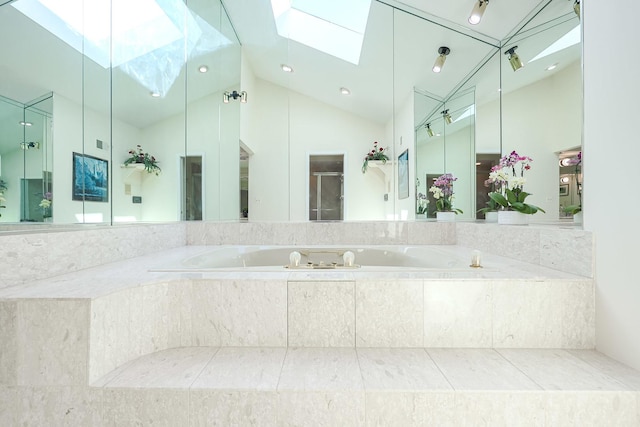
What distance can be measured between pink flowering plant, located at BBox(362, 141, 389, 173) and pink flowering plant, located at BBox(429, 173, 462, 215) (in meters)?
0.48

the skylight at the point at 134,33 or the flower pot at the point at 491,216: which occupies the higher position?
the skylight at the point at 134,33

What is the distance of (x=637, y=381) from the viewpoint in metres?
0.80

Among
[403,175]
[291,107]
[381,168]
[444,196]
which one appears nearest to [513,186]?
[444,196]

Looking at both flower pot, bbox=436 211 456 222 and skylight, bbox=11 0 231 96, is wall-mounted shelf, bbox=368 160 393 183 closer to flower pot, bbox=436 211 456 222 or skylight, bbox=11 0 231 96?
flower pot, bbox=436 211 456 222

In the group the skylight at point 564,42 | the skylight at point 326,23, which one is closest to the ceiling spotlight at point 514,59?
the skylight at point 564,42

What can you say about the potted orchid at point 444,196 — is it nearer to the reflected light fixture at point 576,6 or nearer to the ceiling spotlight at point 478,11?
the ceiling spotlight at point 478,11

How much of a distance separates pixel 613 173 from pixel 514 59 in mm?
1371

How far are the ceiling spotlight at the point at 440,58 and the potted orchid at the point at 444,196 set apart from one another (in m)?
0.91

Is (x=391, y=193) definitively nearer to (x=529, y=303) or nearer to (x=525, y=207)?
(x=525, y=207)

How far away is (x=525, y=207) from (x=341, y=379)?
1.49m

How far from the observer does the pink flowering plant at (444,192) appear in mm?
2357

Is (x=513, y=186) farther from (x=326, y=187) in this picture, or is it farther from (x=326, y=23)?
(x=326, y=23)

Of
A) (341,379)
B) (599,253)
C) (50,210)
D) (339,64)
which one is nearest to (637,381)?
(599,253)

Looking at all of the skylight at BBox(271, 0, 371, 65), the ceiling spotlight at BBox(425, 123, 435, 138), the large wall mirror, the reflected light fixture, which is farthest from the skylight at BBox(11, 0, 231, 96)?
the reflected light fixture
